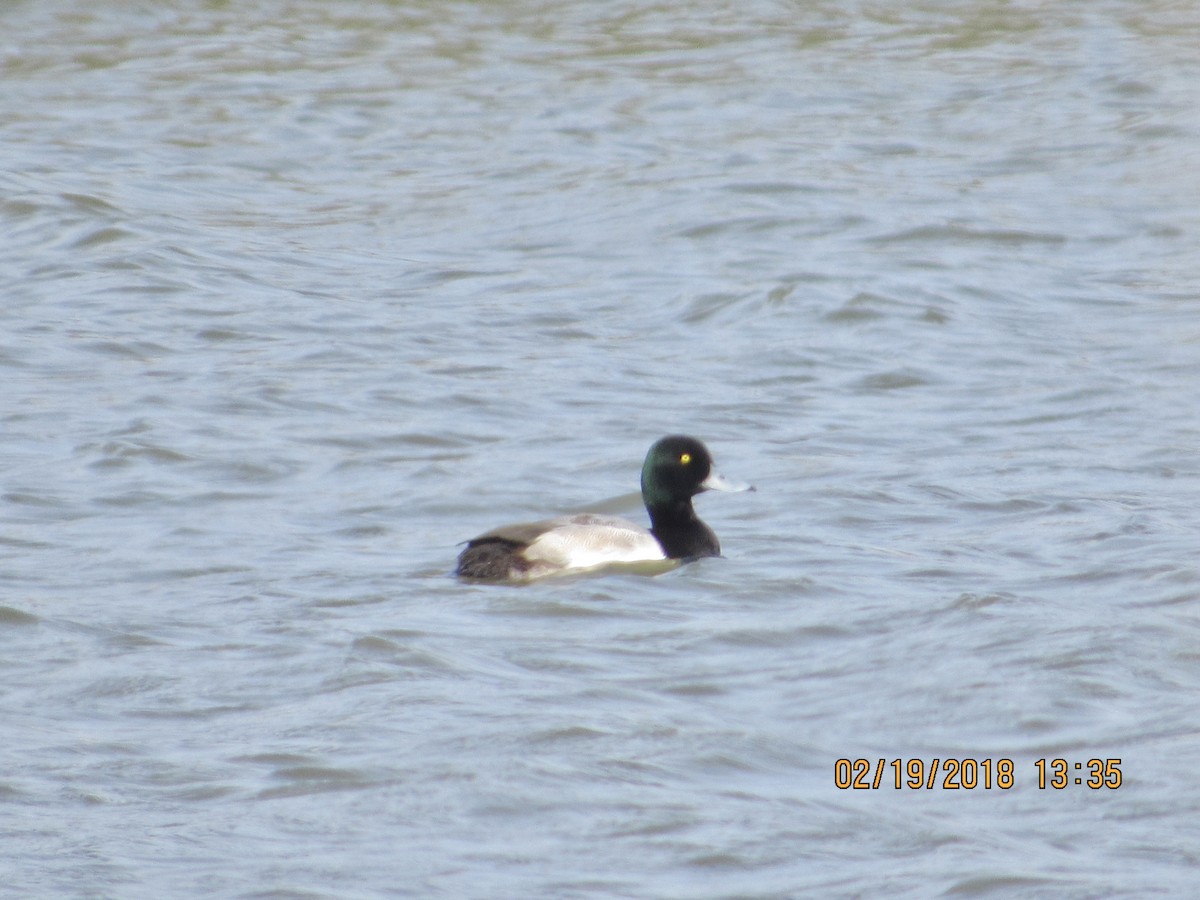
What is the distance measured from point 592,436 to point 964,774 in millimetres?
4871

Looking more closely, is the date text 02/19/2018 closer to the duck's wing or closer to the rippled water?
the rippled water

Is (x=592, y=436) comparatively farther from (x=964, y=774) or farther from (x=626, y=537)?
(x=964, y=774)

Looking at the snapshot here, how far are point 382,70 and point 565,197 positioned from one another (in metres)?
4.51

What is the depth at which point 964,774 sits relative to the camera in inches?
237

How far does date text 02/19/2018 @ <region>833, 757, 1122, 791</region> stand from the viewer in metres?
5.93

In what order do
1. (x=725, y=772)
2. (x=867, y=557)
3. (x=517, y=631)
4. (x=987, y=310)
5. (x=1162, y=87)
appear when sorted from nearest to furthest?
(x=725, y=772), (x=517, y=631), (x=867, y=557), (x=987, y=310), (x=1162, y=87)

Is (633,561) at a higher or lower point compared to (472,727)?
lower

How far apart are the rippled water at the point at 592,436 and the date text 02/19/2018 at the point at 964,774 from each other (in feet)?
0.17

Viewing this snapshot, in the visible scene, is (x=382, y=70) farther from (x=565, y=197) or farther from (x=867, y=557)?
(x=867, y=557)

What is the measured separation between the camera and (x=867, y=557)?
8555 mm

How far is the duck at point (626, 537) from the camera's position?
8.17m

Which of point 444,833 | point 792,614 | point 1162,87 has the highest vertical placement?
point 444,833

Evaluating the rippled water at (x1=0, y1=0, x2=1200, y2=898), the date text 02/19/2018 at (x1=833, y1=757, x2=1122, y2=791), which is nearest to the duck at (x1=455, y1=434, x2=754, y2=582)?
the rippled water at (x1=0, y1=0, x2=1200, y2=898)

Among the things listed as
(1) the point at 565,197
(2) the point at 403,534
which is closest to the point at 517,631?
(2) the point at 403,534
